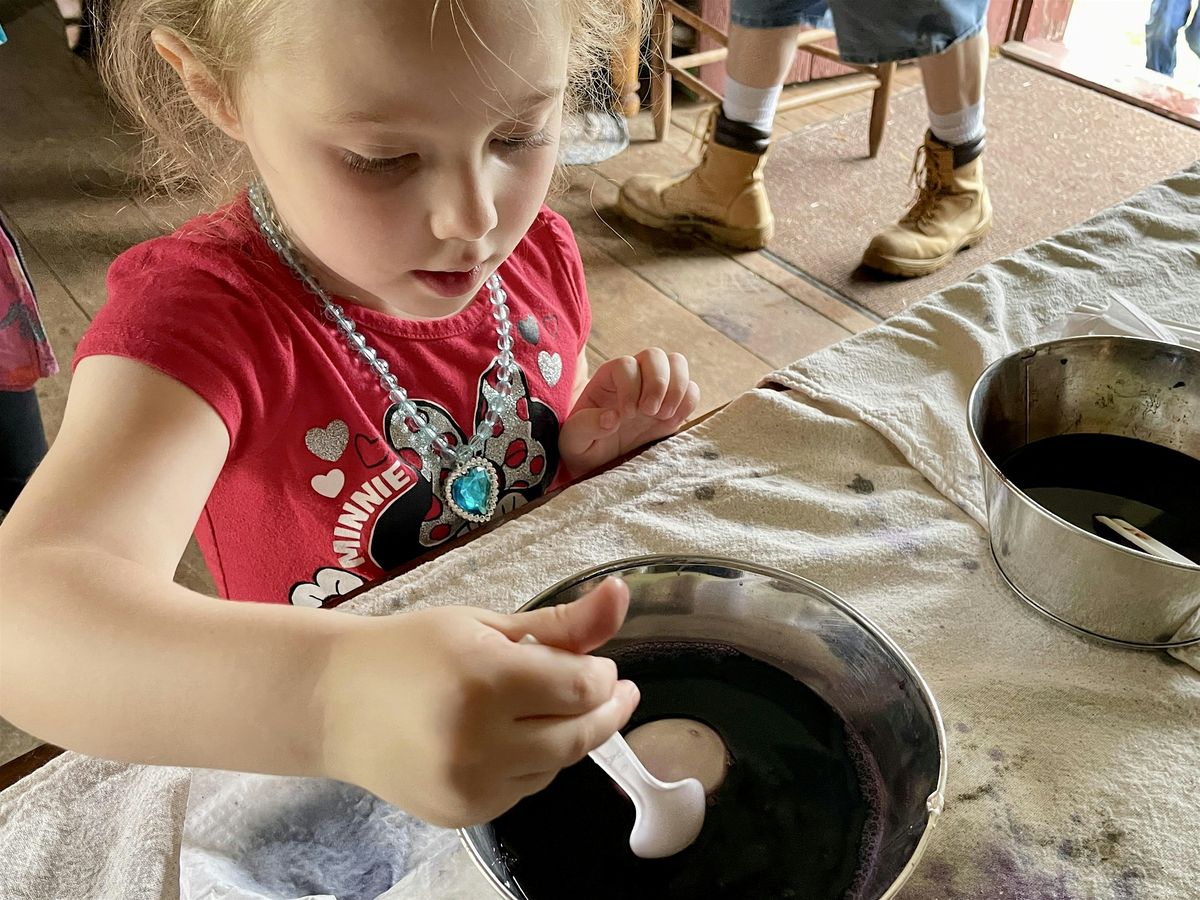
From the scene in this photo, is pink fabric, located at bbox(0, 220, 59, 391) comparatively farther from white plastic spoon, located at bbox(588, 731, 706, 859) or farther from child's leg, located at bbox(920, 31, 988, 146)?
child's leg, located at bbox(920, 31, 988, 146)

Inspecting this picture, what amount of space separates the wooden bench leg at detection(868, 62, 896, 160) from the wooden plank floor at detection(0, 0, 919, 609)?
0.19 metres

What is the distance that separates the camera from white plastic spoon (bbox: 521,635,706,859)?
0.40 metres

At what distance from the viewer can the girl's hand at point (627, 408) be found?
695 mm

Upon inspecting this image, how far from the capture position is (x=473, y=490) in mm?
703

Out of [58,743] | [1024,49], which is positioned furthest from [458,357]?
[1024,49]

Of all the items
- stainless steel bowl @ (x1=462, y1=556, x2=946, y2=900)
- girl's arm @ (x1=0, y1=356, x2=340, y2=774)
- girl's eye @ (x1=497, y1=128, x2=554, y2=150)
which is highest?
girl's eye @ (x1=497, y1=128, x2=554, y2=150)

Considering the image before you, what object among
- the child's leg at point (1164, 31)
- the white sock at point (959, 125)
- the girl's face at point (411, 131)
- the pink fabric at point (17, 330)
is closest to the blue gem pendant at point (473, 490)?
the girl's face at point (411, 131)

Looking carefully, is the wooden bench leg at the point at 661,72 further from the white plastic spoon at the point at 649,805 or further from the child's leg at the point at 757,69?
the white plastic spoon at the point at 649,805

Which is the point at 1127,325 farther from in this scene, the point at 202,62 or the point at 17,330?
the point at 17,330

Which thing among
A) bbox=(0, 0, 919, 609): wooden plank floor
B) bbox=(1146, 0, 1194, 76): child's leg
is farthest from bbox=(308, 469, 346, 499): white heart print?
bbox=(1146, 0, 1194, 76): child's leg

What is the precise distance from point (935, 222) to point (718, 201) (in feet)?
1.24

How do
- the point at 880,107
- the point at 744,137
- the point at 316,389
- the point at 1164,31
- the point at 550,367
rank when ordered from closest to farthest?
the point at 316,389, the point at 550,367, the point at 744,137, the point at 880,107, the point at 1164,31

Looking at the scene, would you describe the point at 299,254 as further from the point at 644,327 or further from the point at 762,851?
the point at 644,327

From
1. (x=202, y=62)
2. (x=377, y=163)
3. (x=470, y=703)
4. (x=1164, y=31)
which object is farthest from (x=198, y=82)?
(x=1164, y=31)
